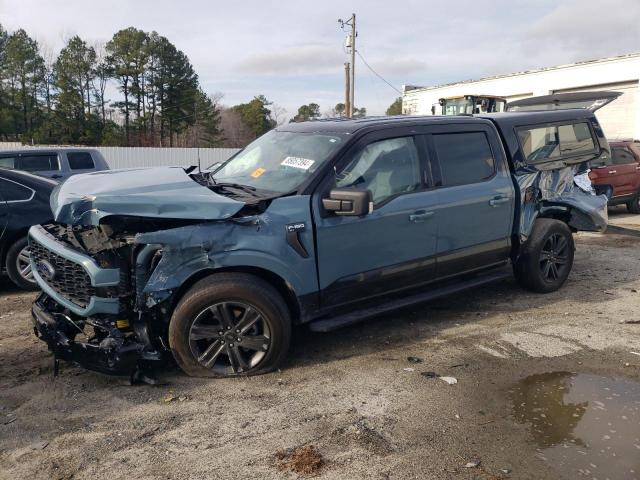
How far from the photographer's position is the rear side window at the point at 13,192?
6230 millimetres

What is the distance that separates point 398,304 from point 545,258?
88.2 inches

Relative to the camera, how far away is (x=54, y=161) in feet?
40.9

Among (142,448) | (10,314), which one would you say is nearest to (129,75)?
(10,314)

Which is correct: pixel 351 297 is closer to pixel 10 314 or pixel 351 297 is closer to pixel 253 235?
pixel 253 235

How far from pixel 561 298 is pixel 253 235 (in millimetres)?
3803

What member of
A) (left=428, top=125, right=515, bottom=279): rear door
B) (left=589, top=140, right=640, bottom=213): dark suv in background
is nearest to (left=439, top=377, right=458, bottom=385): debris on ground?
(left=428, top=125, right=515, bottom=279): rear door

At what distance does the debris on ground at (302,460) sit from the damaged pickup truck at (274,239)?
991mm

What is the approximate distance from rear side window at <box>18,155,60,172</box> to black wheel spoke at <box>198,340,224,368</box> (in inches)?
400

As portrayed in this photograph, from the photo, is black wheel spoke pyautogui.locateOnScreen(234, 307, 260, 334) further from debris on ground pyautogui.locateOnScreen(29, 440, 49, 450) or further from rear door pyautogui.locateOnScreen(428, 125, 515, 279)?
rear door pyautogui.locateOnScreen(428, 125, 515, 279)

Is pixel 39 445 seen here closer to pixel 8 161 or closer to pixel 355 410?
pixel 355 410

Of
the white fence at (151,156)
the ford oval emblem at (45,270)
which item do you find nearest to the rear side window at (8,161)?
the ford oval emblem at (45,270)

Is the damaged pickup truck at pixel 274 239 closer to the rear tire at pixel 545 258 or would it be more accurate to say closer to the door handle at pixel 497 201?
the door handle at pixel 497 201

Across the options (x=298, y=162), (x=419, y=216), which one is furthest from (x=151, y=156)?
(x=419, y=216)

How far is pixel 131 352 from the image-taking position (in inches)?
144
